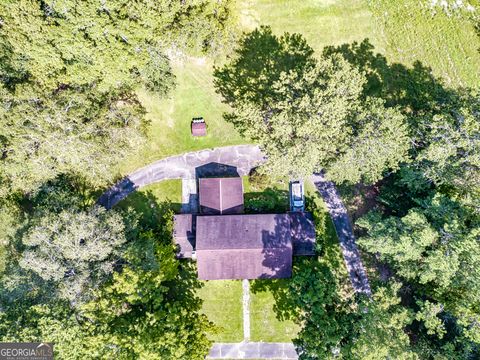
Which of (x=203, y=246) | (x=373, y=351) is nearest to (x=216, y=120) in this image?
(x=203, y=246)

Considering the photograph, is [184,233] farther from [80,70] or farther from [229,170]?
[80,70]

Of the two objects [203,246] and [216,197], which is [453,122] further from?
[203,246]

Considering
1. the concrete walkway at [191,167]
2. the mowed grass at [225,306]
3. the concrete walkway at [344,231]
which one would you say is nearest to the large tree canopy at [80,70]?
the concrete walkway at [191,167]

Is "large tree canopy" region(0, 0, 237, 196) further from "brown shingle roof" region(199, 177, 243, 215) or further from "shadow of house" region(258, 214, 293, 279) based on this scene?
"shadow of house" region(258, 214, 293, 279)

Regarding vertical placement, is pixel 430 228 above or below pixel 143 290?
above

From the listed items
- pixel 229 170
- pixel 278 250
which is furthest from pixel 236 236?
pixel 229 170

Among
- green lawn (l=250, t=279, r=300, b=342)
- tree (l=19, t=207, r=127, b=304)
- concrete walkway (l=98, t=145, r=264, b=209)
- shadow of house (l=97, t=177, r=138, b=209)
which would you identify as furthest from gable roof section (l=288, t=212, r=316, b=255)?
shadow of house (l=97, t=177, r=138, b=209)
